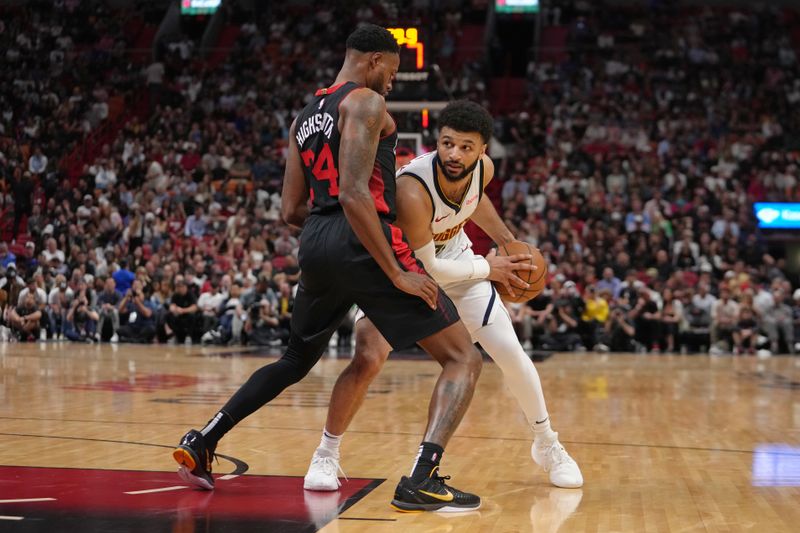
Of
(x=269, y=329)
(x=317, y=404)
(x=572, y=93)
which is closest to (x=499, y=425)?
(x=317, y=404)

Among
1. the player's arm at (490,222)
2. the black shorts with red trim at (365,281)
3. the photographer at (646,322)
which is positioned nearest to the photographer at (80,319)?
the photographer at (646,322)

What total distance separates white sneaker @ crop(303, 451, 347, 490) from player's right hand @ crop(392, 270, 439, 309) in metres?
0.89

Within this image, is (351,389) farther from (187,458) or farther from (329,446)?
(187,458)

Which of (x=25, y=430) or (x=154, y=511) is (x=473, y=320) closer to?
(x=154, y=511)

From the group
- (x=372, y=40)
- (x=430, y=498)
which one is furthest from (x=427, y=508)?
(x=372, y=40)

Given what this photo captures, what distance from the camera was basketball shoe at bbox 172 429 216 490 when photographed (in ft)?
14.2

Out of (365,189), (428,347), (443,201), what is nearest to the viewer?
(365,189)

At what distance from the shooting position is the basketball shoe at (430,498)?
4.06 m

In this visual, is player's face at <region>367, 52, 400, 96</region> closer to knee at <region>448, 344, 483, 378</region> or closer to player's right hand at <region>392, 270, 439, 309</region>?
player's right hand at <region>392, 270, 439, 309</region>

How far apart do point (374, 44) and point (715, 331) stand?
1266 cm

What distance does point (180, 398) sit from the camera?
8.39 metres

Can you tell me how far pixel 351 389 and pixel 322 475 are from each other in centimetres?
38

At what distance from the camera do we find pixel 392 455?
5.48 m

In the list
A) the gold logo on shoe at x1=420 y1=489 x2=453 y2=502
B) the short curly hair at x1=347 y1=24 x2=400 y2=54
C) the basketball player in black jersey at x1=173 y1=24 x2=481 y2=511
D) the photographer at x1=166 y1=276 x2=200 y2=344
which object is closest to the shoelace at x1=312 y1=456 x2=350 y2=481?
the basketball player in black jersey at x1=173 y1=24 x2=481 y2=511
